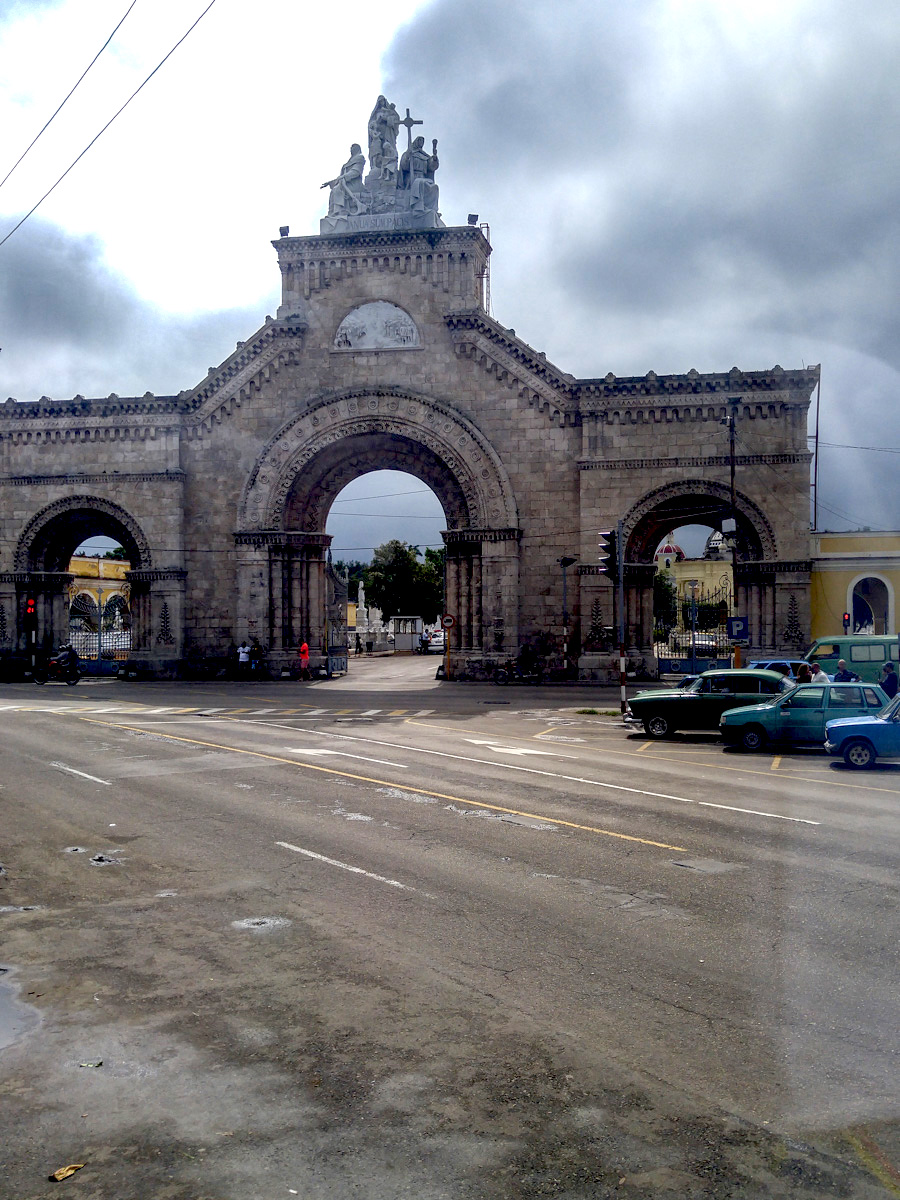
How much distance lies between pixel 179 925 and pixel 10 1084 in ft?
9.30

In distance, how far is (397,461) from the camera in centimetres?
4219

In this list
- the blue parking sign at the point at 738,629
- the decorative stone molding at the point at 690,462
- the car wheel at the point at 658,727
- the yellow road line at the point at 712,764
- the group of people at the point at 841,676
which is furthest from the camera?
the decorative stone molding at the point at 690,462

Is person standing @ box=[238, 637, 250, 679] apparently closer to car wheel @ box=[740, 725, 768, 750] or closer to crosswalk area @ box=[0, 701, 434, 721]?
crosswalk area @ box=[0, 701, 434, 721]

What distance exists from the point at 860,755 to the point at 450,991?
1267 centimetres

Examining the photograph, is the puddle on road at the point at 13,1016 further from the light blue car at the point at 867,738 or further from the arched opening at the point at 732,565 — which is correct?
the arched opening at the point at 732,565

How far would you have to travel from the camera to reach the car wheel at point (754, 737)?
65.3 ft

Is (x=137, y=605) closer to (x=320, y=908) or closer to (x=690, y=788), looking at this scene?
(x=690, y=788)

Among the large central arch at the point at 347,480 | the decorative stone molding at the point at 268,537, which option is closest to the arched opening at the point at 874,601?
the large central arch at the point at 347,480

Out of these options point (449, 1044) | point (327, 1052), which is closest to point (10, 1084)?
point (327, 1052)

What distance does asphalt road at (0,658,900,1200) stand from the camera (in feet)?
16.7

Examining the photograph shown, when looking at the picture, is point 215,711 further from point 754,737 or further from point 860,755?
point 860,755

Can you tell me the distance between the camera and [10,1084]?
5918 mm

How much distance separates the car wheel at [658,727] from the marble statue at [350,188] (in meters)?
27.3

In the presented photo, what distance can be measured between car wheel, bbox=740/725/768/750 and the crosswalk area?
10.2m
